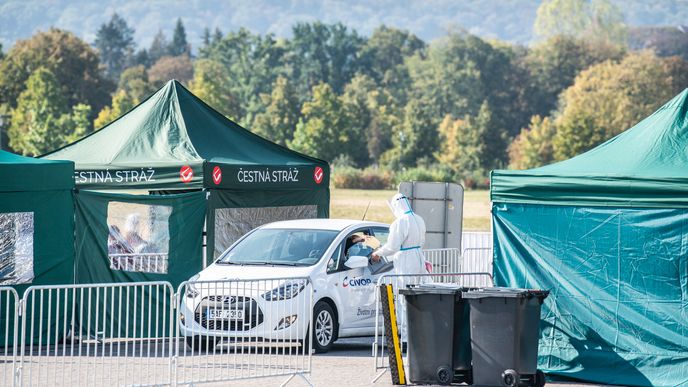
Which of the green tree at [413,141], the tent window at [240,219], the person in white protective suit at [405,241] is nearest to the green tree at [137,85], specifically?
the green tree at [413,141]

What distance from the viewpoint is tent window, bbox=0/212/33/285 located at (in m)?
14.2

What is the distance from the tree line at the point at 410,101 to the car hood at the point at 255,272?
76688 millimetres

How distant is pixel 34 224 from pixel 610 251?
24.1 feet

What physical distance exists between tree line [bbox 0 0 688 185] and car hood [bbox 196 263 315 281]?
76.7 m

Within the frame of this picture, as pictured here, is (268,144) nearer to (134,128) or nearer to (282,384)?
(134,128)

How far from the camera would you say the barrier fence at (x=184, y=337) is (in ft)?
34.8

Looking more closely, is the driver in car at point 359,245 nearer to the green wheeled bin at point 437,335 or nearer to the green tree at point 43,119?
the green wheeled bin at point 437,335

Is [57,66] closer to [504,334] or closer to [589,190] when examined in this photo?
[589,190]

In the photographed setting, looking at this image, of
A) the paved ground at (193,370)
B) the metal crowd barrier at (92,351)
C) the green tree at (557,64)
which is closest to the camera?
the metal crowd barrier at (92,351)

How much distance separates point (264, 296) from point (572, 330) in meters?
3.51

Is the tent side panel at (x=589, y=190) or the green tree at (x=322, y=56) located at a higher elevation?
the green tree at (x=322, y=56)

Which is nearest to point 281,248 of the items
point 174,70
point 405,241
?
point 405,241

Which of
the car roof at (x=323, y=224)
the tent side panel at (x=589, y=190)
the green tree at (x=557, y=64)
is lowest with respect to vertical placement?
the car roof at (x=323, y=224)

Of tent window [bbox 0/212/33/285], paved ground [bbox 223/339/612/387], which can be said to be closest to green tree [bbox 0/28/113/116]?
tent window [bbox 0/212/33/285]
